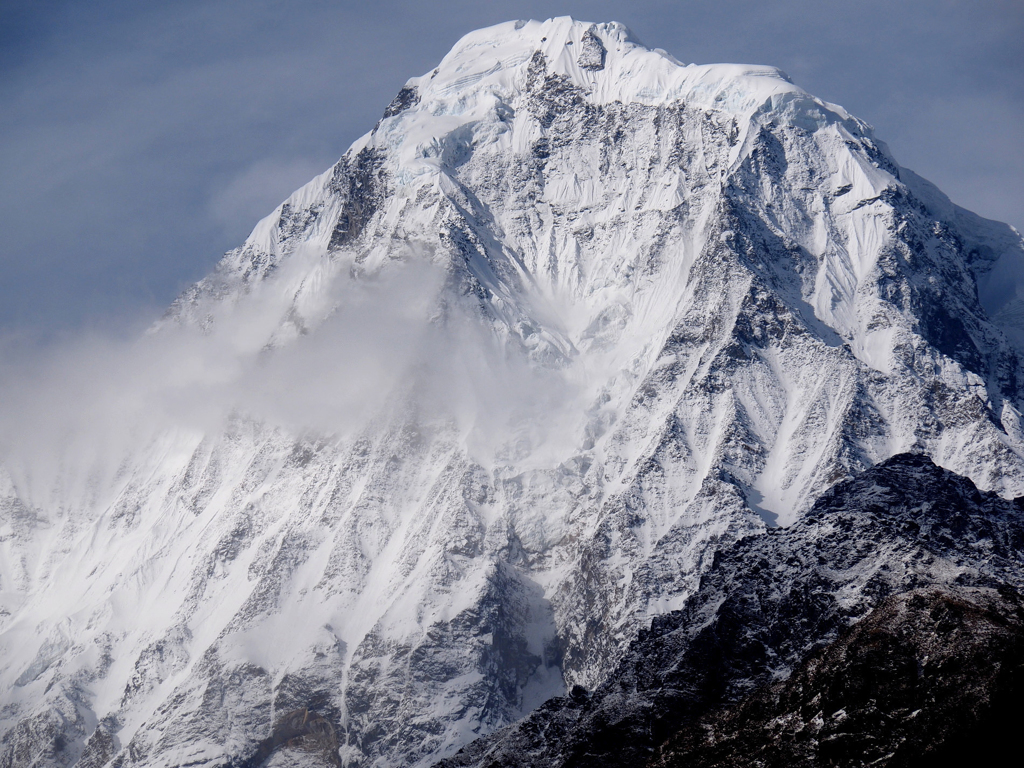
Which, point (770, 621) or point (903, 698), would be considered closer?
point (903, 698)

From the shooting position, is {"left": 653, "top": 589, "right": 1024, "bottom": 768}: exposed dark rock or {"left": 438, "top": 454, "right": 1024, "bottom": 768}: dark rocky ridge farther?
{"left": 438, "top": 454, "right": 1024, "bottom": 768}: dark rocky ridge

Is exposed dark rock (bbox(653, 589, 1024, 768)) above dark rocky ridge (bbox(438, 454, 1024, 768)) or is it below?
below

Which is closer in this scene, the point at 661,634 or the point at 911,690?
the point at 911,690

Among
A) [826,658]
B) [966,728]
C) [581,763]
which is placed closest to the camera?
[966,728]

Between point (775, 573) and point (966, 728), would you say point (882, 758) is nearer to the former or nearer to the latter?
point (966, 728)

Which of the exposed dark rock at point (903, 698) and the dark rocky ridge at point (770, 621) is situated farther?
the dark rocky ridge at point (770, 621)

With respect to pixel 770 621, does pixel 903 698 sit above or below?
below

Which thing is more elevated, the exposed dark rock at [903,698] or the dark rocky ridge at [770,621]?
the dark rocky ridge at [770,621]

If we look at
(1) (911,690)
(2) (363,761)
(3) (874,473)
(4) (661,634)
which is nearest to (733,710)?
(1) (911,690)
